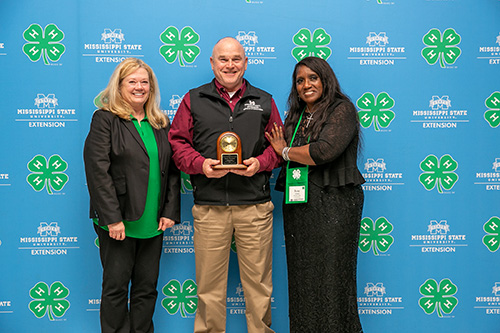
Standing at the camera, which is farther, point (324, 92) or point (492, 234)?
point (492, 234)

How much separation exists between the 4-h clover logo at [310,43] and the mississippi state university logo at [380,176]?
0.78 metres

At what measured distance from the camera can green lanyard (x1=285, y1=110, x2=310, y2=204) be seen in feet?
6.37

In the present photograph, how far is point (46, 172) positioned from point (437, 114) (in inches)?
102

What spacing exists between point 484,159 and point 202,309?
2.07 meters

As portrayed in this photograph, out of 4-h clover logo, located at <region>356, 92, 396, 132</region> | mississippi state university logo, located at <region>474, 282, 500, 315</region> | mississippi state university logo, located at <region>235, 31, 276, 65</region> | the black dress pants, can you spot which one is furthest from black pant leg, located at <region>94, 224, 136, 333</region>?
mississippi state university logo, located at <region>474, 282, 500, 315</region>

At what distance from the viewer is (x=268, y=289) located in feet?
6.87

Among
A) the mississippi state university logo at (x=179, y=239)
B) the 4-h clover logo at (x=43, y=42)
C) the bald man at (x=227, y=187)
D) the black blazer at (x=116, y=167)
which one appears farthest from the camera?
the mississippi state university logo at (x=179, y=239)

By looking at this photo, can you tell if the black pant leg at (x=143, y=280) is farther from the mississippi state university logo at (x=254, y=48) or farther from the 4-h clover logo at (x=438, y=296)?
the 4-h clover logo at (x=438, y=296)

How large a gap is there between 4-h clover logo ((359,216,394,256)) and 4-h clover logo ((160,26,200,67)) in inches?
62.9

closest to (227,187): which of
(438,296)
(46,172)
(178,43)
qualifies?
(178,43)

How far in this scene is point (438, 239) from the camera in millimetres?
2529

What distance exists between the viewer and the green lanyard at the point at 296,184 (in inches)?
76.4

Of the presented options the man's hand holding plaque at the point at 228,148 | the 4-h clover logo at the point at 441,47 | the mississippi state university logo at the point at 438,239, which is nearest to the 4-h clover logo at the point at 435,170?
the mississippi state university logo at the point at 438,239

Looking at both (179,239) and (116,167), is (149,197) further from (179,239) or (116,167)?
(179,239)
